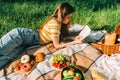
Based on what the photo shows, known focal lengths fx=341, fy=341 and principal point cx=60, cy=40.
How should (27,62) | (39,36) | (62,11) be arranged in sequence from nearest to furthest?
1. (27,62)
2. (62,11)
3. (39,36)

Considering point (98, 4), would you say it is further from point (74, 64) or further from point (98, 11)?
point (74, 64)

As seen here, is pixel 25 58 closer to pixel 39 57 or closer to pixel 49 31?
pixel 39 57

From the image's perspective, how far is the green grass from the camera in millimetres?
6328

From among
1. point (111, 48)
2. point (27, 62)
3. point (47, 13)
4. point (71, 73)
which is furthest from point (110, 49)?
point (47, 13)

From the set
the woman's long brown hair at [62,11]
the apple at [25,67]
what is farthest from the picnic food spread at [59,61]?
the woman's long brown hair at [62,11]

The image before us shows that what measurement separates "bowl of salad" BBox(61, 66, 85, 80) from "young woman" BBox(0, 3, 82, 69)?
93 centimetres

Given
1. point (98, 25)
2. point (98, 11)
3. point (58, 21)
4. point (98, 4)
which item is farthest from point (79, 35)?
point (98, 4)

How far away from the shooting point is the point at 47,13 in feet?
22.7

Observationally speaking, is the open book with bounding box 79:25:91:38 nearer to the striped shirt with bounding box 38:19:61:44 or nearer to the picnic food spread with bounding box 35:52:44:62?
the striped shirt with bounding box 38:19:61:44

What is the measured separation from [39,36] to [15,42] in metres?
0.47

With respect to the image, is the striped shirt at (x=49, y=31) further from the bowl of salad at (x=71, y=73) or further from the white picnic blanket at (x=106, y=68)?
the bowl of salad at (x=71, y=73)

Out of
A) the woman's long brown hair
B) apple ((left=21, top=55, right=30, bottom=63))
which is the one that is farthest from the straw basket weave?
apple ((left=21, top=55, right=30, bottom=63))

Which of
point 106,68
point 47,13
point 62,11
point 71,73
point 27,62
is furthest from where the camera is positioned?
point 47,13

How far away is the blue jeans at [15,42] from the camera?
509cm
